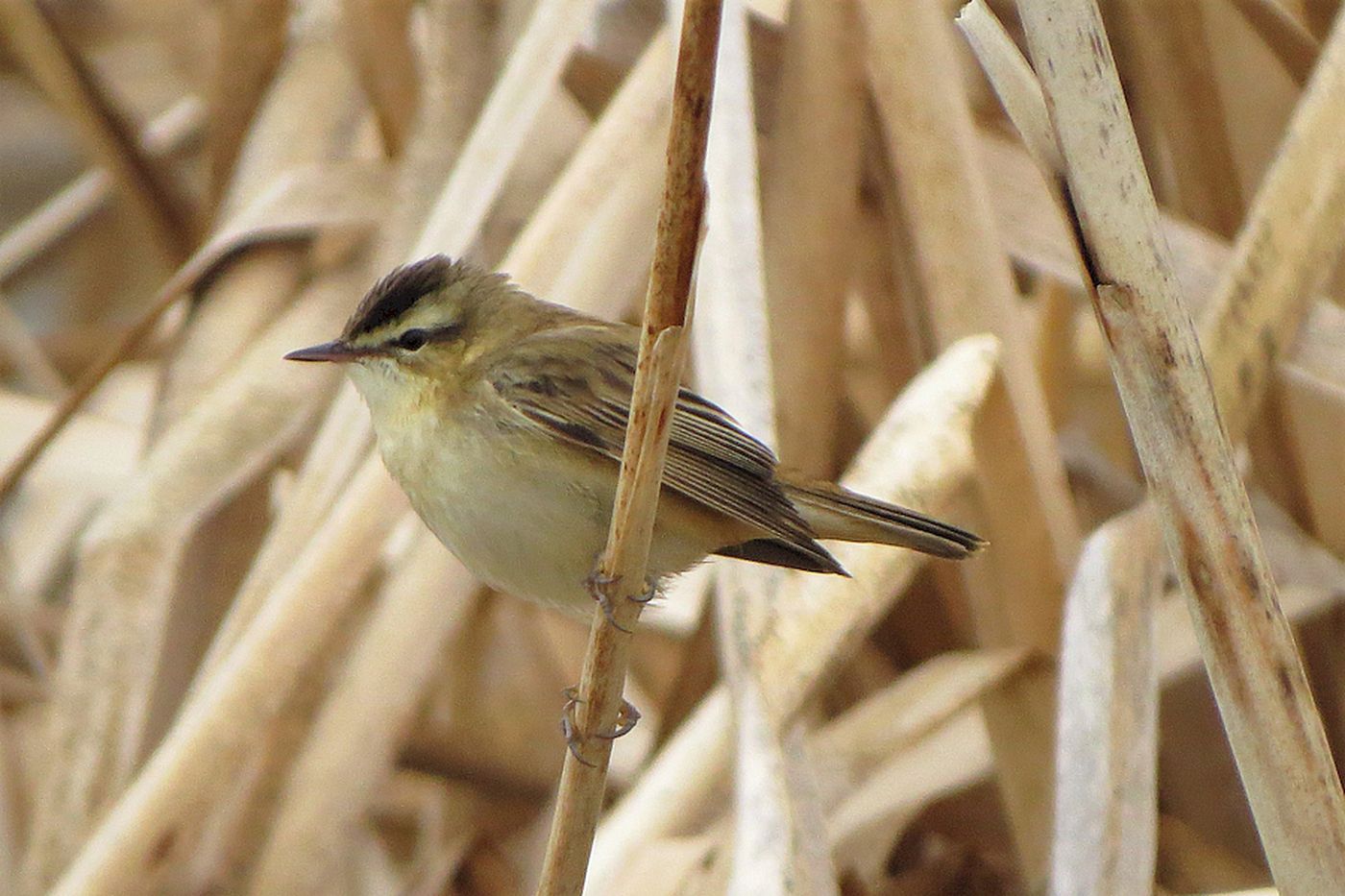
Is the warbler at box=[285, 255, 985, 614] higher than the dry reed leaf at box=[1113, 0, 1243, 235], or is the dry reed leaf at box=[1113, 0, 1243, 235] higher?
the dry reed leaf at box=[1113, 0, 1243, 235]

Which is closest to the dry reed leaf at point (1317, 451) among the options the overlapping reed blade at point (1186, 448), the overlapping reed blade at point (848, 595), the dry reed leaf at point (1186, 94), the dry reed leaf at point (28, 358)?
the dry reed leaf at point (1186, 94)

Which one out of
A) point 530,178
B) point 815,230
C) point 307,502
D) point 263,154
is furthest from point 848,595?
point 263,154

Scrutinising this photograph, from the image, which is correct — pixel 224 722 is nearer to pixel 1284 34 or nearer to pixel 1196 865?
pixel 1196 865

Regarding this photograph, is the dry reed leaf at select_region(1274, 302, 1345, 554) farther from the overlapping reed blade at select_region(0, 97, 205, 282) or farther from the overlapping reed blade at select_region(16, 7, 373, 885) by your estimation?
the overlapping reed blade at select_region(0, 97, 205, 282)

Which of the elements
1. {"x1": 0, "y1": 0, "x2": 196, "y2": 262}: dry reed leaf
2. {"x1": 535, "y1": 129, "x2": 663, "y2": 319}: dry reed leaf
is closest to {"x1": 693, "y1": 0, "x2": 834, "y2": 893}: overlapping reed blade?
{"x1": 535, "y1": 129, "x2": 663, "y2": 319}: dry reed leaf

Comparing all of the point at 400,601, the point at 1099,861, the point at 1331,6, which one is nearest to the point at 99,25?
the point at 400,601

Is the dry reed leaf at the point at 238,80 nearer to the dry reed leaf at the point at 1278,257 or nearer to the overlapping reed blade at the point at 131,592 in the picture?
the overlapping reed blade at the point at 131,592

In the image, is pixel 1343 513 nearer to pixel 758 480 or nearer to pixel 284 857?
pixel 758 480
